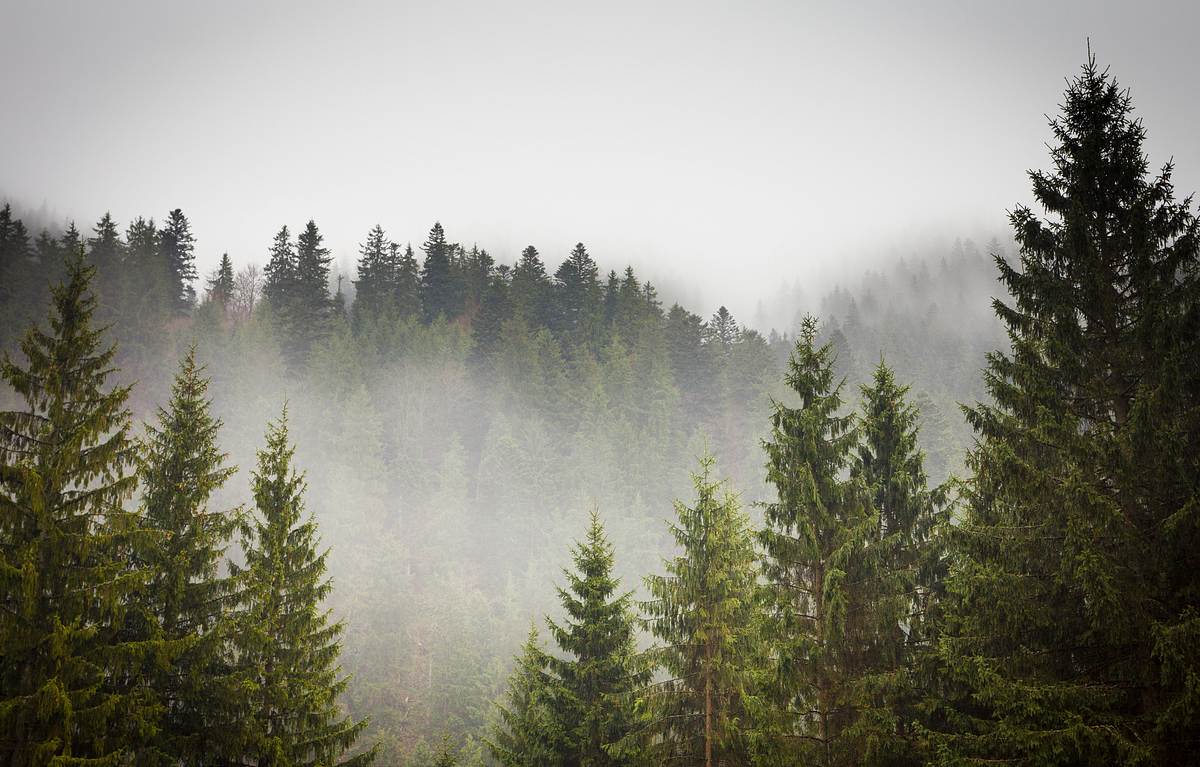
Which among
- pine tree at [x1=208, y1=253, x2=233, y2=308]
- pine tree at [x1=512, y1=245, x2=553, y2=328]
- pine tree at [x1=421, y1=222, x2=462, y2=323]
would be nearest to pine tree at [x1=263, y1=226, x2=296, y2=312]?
pine tree at [x1=208, y1=253, x2=233, y2=308]

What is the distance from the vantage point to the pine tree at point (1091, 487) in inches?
342

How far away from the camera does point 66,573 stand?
1217 centimetres

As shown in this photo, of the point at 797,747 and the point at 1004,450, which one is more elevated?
the point at 1004,450

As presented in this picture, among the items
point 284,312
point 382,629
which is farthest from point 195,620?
point 284,312

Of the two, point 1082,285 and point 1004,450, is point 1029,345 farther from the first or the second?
point 1004,450

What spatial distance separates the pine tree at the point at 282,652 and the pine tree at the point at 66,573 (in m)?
2.19

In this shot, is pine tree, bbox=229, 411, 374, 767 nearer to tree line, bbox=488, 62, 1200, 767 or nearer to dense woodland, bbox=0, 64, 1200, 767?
dense woodland, bbox=0, 64, 1200, 767

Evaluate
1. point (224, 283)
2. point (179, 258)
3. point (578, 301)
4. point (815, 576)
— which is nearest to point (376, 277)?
point (224, 283)

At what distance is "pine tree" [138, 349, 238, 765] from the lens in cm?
1398

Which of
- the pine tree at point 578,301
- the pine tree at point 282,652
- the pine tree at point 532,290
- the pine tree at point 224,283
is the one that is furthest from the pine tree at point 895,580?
the pine tree at point 224,283

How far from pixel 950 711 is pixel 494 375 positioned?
55835mm

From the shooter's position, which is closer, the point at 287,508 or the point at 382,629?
the point at 287,508

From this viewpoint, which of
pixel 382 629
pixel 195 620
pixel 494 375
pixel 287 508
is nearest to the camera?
pixel 195 620

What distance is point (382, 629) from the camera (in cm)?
4275
